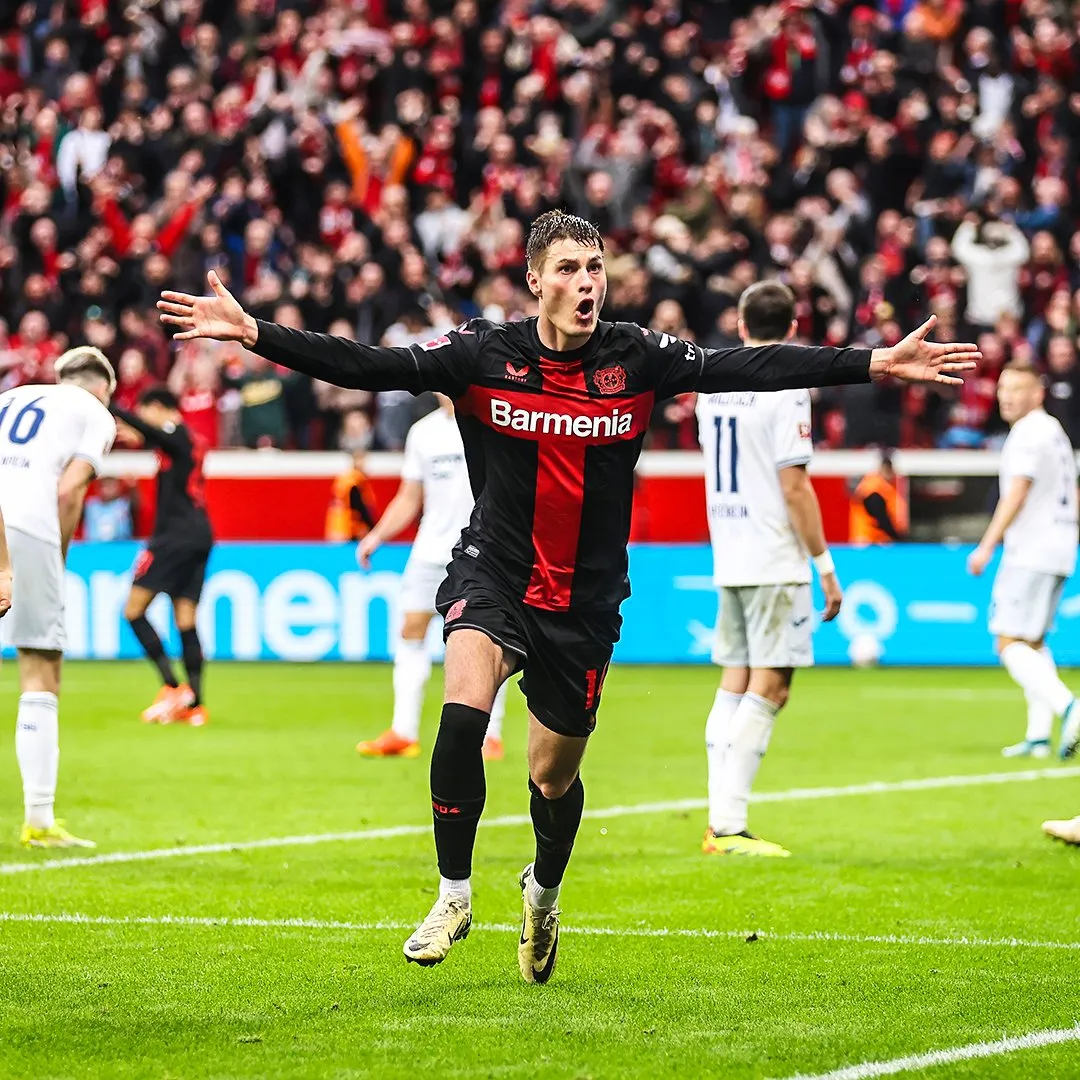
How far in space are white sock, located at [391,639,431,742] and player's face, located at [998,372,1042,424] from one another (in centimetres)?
404

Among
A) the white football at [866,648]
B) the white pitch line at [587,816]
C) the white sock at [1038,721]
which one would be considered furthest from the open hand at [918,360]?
the white football at [866,648]

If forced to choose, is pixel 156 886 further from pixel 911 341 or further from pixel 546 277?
pixel 911 341

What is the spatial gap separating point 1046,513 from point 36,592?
22.5 ft

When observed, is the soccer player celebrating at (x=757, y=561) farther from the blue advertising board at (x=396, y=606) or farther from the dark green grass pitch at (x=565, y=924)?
the blue advertising board at (x=396, y=606)

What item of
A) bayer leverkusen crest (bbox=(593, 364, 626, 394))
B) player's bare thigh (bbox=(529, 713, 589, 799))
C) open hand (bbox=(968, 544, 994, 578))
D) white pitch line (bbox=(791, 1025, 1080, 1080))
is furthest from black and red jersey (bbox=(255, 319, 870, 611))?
open hand (bbox=(968, 544, 994, 578))

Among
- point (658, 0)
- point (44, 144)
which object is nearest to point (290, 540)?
point (44, 144)

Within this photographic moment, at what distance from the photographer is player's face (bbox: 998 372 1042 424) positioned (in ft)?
41.5

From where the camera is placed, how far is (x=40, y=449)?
9133 millimetres

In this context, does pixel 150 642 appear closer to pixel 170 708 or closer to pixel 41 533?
pixel 170 708

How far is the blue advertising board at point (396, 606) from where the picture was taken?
1922 centimetres

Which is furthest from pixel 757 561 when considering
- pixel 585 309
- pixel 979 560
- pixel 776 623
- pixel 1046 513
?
pixel 1046 513

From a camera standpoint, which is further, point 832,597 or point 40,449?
point 40,449

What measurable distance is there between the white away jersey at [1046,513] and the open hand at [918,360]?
21.9 ft

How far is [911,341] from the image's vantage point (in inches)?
245
